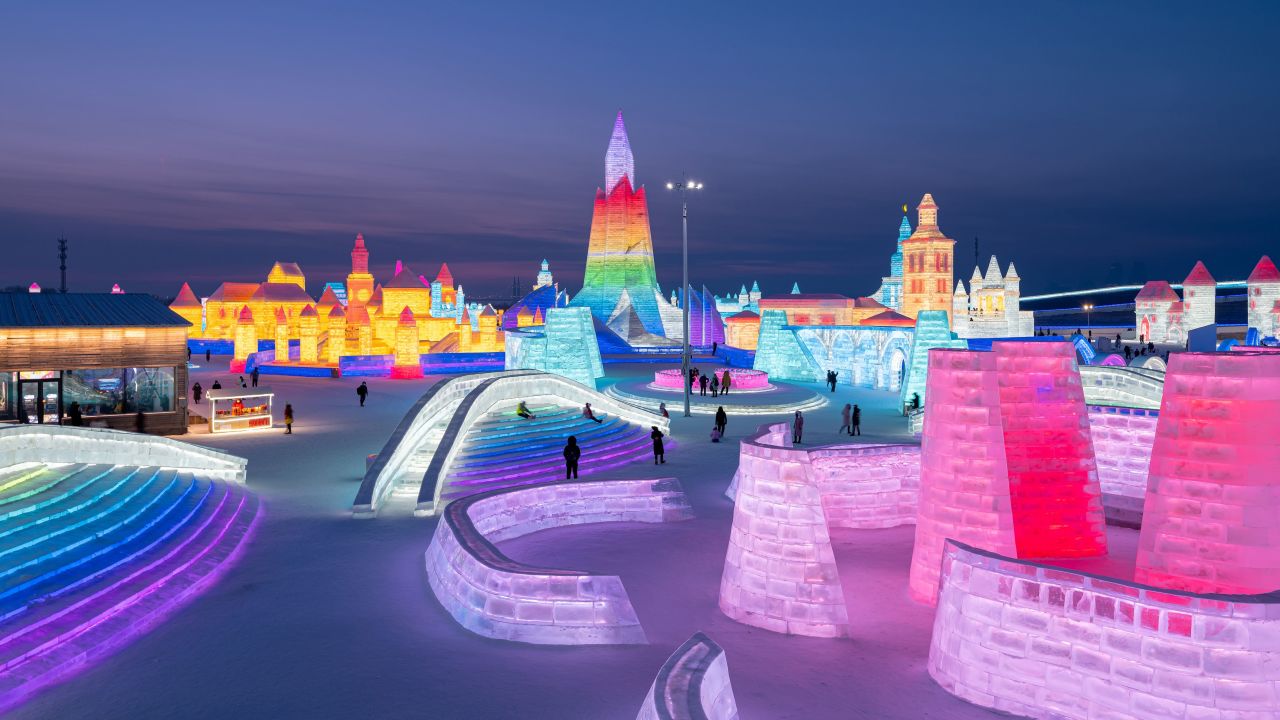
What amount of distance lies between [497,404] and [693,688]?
50.2 ft

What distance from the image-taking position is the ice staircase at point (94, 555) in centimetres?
902

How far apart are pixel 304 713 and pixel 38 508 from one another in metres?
6.72

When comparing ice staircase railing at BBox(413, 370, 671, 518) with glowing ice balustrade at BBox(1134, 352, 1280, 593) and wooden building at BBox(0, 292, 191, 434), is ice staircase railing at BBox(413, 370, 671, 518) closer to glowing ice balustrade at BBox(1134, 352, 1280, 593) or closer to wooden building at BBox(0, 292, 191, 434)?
wooden building at BBox(0, 292, 191, 434)

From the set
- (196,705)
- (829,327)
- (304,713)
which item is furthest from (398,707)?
(829,327)

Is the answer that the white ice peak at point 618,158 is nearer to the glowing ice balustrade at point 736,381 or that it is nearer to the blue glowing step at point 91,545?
the glowing ice balustrade at point 736,381

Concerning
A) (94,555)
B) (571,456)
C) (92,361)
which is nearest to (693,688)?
(94,555)

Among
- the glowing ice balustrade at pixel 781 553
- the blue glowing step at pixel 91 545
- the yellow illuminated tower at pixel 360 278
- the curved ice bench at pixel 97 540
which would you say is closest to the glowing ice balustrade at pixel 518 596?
the glowing ice balustrade at pixel 781 553

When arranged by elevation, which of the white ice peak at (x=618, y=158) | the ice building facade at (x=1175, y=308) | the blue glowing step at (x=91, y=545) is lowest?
the blue glowing step at (x=91, y=545)

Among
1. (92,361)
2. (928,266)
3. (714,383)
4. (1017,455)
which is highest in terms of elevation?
(928,266)

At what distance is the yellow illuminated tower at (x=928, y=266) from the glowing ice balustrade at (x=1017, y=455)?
135 feet

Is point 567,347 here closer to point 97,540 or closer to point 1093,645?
point 97,540

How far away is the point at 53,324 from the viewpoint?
2292cm

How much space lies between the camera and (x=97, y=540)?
11656 mm

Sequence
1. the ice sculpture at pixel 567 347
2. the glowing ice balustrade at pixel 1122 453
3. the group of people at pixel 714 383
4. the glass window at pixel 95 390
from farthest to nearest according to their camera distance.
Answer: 1. the ice sculpture at pixel 567 347
2. the group of people at pixel 714 383
3. the glass window at pixel 95 390
4. the glowing ice balustrade at pixel 1122 453
